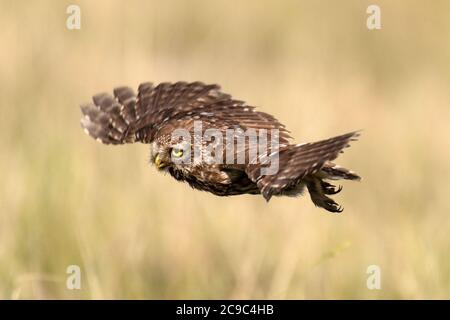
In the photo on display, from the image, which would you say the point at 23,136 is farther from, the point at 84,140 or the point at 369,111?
the point at 369,111

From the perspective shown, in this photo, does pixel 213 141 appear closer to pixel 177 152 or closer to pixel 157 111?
pixel 177 152

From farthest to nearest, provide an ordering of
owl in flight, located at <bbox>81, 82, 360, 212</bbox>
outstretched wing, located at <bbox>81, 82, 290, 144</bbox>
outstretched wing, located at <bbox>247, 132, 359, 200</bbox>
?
outstretched wing, located at <bbox>81, 82, 290, 144</bbox> → owl in flight, located at <bbox>81, 82, 360, 212</bbox> → outstretched wing, located at <bbox>247, 132, 359, 200</bbox>

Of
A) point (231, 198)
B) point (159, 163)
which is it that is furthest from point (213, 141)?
point (231, 198)

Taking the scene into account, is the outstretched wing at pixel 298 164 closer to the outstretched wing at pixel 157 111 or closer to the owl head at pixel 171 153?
the owl head at pixel 171 153

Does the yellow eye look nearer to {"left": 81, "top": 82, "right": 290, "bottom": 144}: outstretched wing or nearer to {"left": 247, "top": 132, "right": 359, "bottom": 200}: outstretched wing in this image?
{"left": 81, "top": 82, "right": 290, "bottom": 144}: outstretched wing

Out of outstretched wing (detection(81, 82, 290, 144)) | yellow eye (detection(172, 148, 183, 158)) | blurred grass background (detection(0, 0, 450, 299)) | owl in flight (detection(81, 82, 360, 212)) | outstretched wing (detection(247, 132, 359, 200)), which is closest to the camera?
outstretched wing (detection(247, 132, 359, 200))

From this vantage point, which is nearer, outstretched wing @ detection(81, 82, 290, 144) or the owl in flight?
the owl in flight

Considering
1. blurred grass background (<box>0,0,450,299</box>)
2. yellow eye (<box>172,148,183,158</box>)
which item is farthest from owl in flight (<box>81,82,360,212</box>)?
blurred grass background (<box>0,0,450,299</box>)
